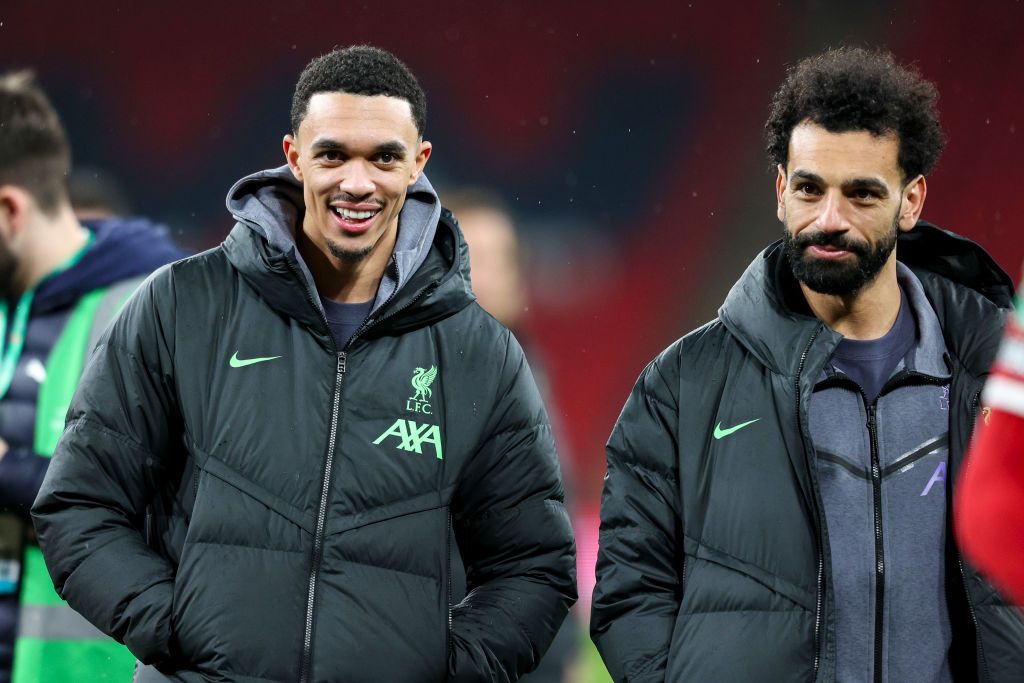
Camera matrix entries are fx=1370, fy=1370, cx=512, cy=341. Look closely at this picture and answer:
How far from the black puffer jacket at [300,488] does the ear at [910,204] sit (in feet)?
2.17

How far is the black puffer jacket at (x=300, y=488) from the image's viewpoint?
1.95 metres

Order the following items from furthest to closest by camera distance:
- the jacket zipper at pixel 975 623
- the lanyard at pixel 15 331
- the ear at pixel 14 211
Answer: the ear at pixel 14 211 → the lanyard at pixel 15 331 → the jacket zipper at pixel 975 623

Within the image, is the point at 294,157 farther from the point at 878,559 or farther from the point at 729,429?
the point at 878,559

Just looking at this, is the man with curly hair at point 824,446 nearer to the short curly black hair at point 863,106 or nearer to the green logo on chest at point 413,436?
the short curly black hair at point 863,106

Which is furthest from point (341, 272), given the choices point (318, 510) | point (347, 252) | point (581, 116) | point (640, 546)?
point (581, 116)

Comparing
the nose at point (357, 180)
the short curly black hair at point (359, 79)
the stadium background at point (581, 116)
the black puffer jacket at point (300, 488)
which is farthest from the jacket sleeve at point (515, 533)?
the stadium background at point (581, 116)

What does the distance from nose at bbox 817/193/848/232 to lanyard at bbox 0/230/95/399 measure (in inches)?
70.4

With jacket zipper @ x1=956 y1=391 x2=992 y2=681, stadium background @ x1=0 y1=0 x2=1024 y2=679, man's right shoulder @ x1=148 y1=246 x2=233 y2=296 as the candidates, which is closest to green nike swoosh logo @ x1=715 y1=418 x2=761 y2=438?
jacket zipper @ x1=956 y1=391 x2=992 y2=681

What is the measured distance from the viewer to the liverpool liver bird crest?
7.02 ft

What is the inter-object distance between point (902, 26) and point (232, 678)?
13.2 feet

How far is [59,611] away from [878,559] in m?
1.84

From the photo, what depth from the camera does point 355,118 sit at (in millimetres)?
2172

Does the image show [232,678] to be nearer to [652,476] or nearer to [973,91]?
[652,476]

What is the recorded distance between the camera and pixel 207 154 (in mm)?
5320
